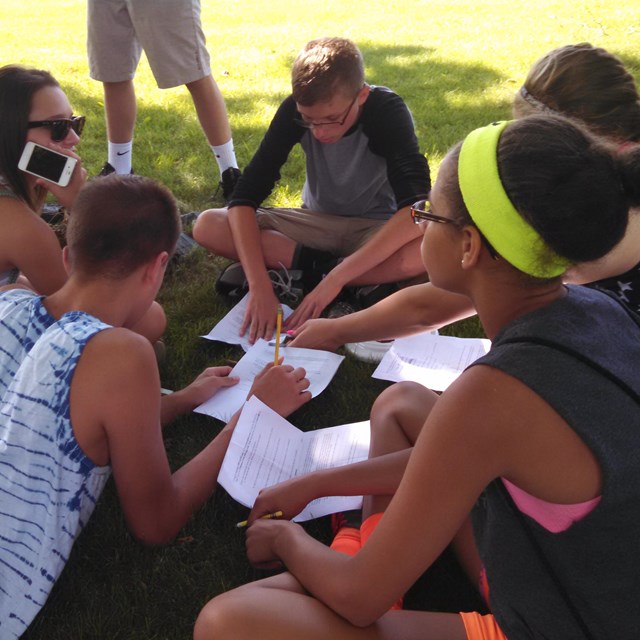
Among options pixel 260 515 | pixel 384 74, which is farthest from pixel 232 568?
pixel 384 74

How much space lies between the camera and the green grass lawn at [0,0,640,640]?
1.74 m

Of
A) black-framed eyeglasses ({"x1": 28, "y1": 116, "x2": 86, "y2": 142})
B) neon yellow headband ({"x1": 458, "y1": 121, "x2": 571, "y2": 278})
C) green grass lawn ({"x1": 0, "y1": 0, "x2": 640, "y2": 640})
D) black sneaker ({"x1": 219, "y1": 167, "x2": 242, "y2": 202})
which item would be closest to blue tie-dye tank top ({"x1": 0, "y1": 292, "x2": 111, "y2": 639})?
green grass lawn ({"x1": 0, "y1": 0, "x2": 640, "y2": 640})

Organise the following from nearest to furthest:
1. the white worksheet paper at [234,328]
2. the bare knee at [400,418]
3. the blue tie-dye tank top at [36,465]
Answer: the blue tie-dye tank top at [36,465] → the bare knee at [400,418] → the white worksheet paper at [234,328]

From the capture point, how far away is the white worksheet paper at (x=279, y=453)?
1851mm

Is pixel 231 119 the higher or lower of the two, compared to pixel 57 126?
lower

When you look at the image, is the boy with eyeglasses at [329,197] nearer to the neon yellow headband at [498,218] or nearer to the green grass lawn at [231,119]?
the green grass lawn at [231,119]

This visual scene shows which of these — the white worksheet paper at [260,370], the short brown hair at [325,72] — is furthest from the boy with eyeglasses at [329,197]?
the white worksheet paper at [260,370]

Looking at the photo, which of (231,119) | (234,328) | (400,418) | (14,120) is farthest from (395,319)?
(231,119)

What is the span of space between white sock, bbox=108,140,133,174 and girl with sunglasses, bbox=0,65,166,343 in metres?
1.56

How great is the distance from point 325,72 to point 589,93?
1.03 m

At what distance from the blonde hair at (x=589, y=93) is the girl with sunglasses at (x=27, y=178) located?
1441 mm

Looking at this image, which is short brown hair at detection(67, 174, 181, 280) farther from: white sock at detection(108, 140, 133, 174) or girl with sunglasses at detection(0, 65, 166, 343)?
white sock at detection(108, 140, 133, 174)

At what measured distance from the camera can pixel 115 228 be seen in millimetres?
1718

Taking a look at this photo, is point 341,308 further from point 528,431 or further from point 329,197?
point 528,431
